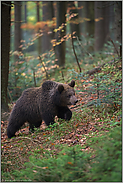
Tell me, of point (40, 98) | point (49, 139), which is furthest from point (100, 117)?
point (40, 98)

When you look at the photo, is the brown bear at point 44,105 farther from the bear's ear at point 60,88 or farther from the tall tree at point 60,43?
the tall tree at point 60,43

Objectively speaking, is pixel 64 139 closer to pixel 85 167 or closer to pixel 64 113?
pixel 64 113

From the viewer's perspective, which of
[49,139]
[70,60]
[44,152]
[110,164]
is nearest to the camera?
[110,164]

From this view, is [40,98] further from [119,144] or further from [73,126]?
[119,144]

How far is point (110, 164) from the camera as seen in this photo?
139 inches

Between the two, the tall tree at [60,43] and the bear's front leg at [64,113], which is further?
the tall tree at [60,43]

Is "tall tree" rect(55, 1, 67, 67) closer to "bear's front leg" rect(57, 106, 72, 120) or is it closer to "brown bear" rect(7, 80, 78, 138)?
"brown bear" rect(7, 80, 78, 138)

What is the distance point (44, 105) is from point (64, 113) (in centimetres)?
85

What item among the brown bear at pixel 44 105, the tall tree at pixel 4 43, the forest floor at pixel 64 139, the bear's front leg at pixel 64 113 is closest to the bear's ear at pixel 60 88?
the brown bear at pixel 44 105

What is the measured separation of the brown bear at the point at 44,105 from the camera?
7543 mm

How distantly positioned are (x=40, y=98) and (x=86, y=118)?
202cm

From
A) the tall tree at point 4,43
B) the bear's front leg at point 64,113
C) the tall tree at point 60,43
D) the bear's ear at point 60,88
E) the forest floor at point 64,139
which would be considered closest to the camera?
the forest floor at point 64,139

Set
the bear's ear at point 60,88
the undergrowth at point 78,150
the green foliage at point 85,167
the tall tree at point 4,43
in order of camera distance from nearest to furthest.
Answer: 1. the green foliage at point 85,167
2. the undergrowth at point 78,150
3. the bear's ear at point 60,88
4. the tall tree at point 4,43

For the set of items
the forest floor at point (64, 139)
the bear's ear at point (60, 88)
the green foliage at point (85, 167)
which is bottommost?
the forest floor at point (64, 139)
